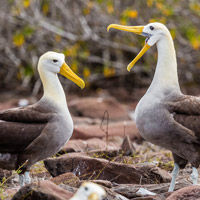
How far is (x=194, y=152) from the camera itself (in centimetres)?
Answer: 415

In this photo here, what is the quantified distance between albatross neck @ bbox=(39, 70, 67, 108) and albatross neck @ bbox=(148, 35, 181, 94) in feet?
2.74

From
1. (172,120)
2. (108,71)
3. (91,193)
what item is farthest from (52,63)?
(108,71)

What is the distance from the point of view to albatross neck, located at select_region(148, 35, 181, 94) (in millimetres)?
4391

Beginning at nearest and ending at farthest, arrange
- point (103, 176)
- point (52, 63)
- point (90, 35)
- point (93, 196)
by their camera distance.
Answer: point (93, 196)
point (103, 176)
point (52, 63)
point (90, 35)

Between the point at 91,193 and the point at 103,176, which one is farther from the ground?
the point at 91,193

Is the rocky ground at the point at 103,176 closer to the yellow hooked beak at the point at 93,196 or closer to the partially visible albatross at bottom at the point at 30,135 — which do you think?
the partially visible albatross at bottom at the point at 30,135

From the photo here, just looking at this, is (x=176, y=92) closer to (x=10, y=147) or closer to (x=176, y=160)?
(x=176, y=160)

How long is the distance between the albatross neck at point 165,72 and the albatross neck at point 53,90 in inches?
32.9

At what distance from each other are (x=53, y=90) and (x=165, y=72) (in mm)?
1078

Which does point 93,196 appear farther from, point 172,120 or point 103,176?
point 103,176

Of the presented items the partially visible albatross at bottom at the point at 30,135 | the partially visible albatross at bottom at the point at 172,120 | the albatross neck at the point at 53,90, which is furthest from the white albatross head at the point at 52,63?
the partially visible albatross at bottom at the point at 172,120

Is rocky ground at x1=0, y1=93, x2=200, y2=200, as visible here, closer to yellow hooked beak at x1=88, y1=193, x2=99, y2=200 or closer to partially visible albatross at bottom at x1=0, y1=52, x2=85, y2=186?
partially visible albatross at bottom at x1=0, y1=52, x2=85, y2=186

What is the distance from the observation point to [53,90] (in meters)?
4.52

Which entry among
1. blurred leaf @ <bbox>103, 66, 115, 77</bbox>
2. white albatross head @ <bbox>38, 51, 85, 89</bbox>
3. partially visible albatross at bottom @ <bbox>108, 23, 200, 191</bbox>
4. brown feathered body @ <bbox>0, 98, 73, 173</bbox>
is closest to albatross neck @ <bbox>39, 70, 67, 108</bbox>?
white albatross head @ <bbox>38, 51, 85, 89</bbox>
